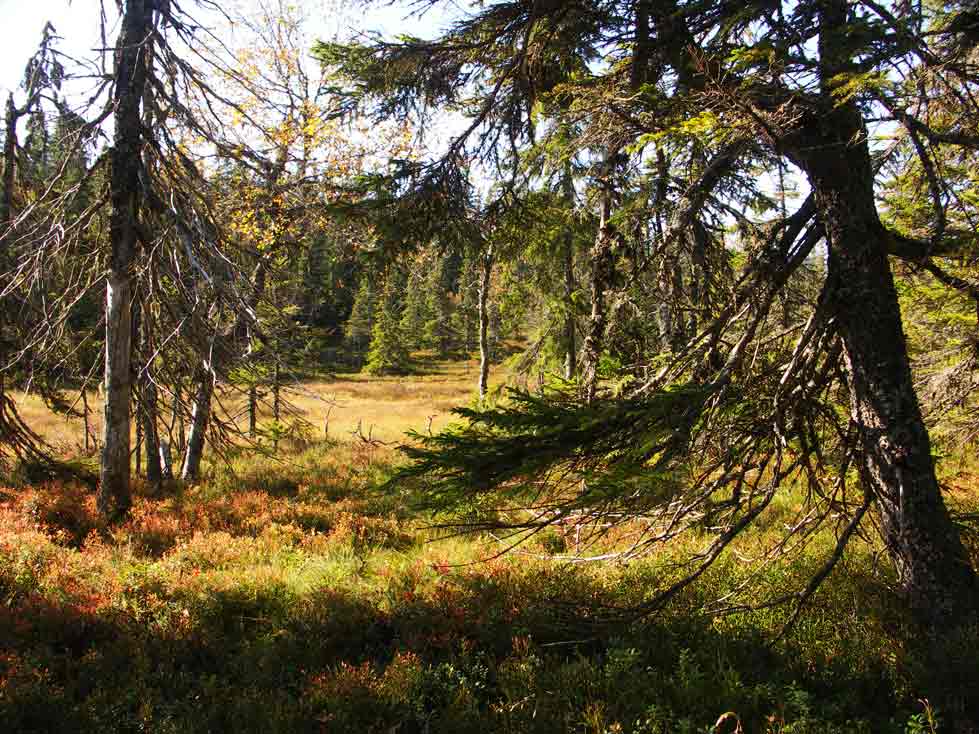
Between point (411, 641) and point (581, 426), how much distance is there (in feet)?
10.3

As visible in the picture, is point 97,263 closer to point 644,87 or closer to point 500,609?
point 500,609

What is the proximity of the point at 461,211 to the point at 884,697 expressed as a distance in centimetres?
585

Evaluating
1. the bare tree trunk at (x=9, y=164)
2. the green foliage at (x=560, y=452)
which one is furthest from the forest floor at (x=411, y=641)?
the bare tree trunk at (x=9, y=164)

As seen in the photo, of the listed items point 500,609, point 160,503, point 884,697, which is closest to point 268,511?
point 160,503

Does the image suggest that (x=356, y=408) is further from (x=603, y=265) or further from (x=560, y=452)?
(x=560, y=452)

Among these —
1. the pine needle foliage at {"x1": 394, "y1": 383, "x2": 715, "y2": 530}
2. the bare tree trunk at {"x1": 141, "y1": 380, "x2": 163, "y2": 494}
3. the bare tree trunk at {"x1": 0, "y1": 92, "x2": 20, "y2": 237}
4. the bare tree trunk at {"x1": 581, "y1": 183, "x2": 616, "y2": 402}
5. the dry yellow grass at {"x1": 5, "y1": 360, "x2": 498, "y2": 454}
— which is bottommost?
the dry yellow grass at {"x1": 5, "y1": 360, "x2": 498, "y2": 454}

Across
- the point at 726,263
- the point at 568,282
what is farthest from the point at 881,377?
the point at 568,282

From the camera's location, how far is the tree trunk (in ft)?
12.8

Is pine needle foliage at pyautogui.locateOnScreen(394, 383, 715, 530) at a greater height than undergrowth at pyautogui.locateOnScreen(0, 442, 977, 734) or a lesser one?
greater

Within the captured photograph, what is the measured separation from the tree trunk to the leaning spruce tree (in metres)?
0.01

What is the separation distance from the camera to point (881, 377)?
3.96m

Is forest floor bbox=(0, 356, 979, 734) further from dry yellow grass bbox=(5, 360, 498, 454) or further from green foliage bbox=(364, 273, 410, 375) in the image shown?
green foliage bbox=(364, 273, 410, 375)

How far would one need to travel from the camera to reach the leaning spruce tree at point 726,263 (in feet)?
9.89

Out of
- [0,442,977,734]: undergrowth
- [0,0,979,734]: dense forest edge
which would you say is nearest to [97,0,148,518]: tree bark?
[0,0,979,734]: dense forest edge
